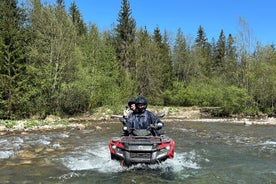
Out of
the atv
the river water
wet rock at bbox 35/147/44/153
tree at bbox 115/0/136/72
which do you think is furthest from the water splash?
tree at bbox 115/0/136/72

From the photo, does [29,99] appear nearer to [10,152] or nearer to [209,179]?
[10,152]

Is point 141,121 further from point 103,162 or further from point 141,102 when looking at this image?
point 103,162

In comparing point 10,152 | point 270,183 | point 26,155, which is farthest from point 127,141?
point 10,152

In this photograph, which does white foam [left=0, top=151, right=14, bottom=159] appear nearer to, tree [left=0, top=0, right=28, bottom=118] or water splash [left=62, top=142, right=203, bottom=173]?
water splash [left=62, top=142, right=203, bottom=173]

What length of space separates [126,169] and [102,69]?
99.0ft

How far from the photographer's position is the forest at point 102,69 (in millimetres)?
28448

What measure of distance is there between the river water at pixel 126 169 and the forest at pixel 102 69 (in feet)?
36.4

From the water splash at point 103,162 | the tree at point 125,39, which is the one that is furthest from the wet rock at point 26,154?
the tree at point 125,39

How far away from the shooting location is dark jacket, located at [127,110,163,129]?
1155 centimetres

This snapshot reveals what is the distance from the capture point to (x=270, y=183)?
949cm

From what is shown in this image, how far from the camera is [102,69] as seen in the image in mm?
40062

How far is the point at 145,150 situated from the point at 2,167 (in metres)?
5.18

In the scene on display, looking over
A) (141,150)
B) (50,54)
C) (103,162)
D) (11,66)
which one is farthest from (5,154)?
(50,54)

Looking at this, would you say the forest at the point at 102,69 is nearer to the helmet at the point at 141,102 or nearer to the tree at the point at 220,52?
the tree at the point at 220,52
